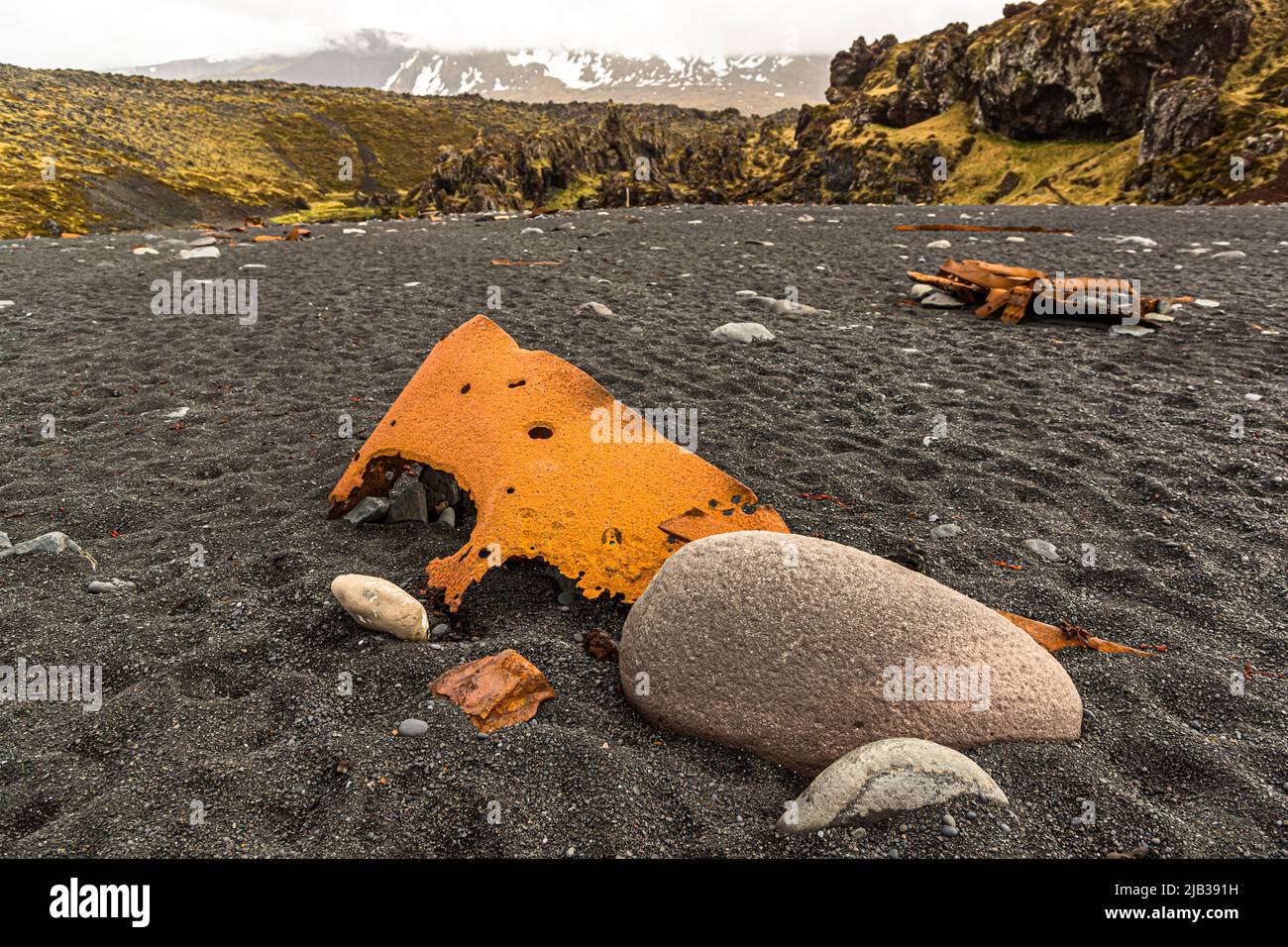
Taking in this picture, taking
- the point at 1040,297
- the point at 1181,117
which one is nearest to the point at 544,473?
the point at 1040,297

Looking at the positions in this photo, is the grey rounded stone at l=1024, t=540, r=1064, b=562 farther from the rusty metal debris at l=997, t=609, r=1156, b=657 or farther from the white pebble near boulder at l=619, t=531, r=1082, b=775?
the white pebble near boulder at l=619, t=531, r=1082, b=775

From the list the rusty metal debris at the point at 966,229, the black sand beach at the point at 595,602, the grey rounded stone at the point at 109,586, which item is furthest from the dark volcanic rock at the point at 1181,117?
the grey rounded stone at the point at 109,586

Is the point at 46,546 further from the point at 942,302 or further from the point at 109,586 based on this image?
the point at 942,302

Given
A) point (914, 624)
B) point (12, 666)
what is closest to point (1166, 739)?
point (914, 624)

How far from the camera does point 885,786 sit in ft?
6.21

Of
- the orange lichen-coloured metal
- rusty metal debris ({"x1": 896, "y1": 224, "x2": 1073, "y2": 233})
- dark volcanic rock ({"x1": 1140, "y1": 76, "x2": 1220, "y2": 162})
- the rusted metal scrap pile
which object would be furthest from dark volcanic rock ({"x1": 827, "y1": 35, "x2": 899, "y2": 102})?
the orange lichen-coloured metal

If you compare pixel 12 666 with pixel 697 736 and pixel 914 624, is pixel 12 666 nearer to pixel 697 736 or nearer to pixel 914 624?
pixel 697 736

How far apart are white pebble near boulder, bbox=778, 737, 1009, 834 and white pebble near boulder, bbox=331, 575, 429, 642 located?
158cm

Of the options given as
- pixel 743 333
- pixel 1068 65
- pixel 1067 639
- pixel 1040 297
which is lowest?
pixel 1067 639

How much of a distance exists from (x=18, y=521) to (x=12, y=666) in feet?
5.24

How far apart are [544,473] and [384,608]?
101 centimetres

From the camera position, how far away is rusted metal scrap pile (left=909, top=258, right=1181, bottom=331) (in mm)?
7047

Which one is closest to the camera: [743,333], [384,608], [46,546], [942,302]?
[384,608]

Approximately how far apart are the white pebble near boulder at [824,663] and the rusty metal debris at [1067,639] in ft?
1.06
